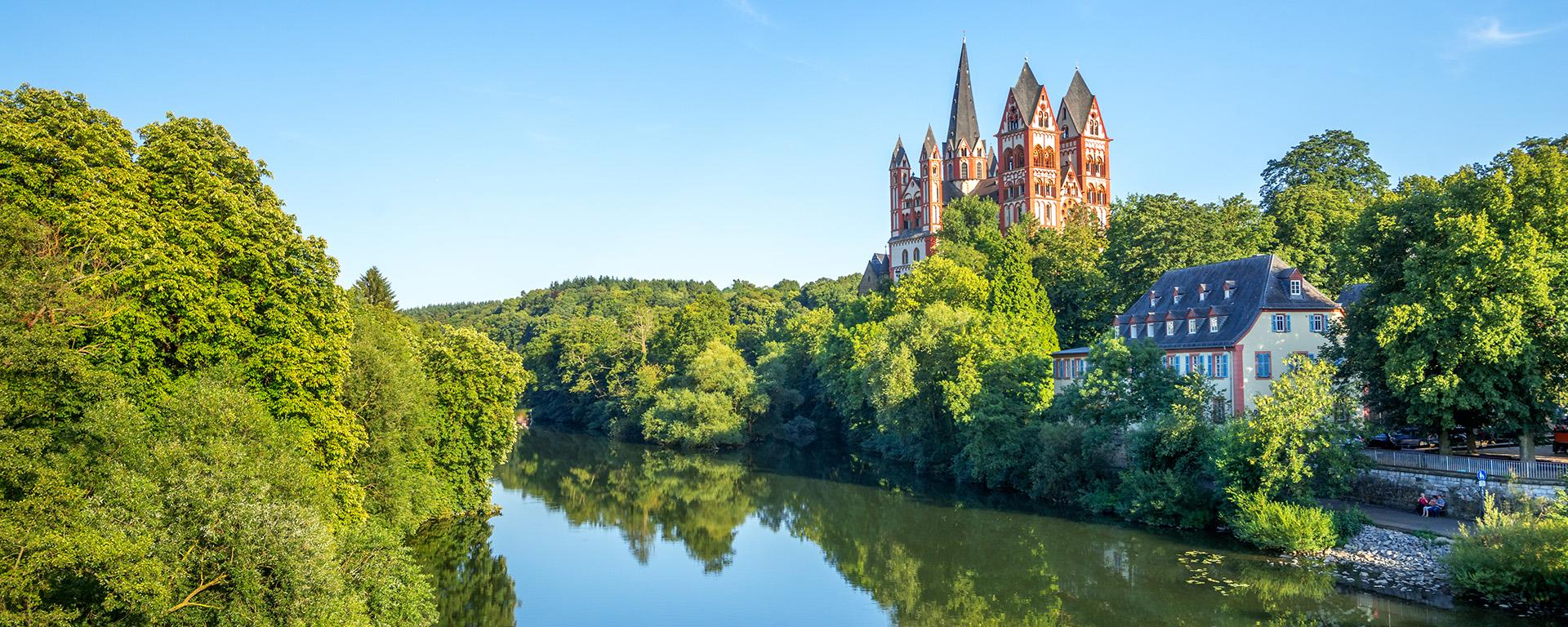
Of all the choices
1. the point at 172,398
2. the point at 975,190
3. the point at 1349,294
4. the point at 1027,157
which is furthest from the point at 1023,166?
the point at 172,398

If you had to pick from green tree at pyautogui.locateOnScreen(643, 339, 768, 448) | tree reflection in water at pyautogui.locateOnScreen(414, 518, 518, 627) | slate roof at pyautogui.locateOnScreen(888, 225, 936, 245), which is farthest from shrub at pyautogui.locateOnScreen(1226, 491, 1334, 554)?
slate roof at pyautogui.locateOnScreen(888, 225, 936, 245)

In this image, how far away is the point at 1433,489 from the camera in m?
30.8

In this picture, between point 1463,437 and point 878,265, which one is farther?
point 878,265

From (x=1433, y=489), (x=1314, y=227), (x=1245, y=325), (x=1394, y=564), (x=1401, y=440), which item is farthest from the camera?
(x=1314, y=227)

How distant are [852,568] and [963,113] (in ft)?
286

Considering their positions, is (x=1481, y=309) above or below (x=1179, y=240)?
below

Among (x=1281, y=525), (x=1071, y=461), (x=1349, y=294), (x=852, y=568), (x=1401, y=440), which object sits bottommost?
(x=852, y=568)

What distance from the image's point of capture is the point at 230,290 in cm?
2338

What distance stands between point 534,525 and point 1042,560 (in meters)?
18.6

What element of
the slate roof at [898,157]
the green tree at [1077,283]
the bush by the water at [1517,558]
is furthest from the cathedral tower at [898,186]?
the bush by the water at [1517,558]

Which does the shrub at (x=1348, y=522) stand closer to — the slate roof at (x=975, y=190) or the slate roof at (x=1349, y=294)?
the slate roof at (x=1349, y=294)

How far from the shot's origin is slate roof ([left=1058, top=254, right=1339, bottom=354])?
40562mm

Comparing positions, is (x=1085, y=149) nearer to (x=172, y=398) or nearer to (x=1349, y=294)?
(x=1349, y=294)

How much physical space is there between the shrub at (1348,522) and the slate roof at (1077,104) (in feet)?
247
